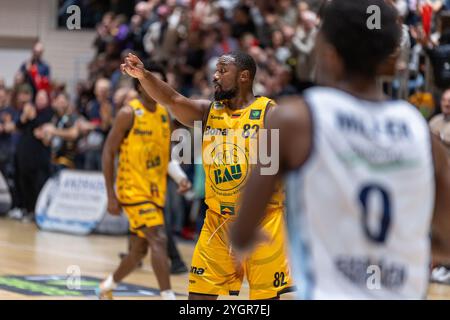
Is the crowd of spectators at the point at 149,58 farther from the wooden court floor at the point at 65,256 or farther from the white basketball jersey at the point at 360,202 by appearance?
the white basketball jersey at the point at 360,202

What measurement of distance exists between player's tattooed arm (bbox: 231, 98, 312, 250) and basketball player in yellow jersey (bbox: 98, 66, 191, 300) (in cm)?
543

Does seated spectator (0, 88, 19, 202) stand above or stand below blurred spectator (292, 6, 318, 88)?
below

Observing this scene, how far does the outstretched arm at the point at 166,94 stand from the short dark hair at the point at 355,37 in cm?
295

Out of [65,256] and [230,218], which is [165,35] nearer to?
[65,256]

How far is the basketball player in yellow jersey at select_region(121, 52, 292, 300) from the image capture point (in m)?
6.10

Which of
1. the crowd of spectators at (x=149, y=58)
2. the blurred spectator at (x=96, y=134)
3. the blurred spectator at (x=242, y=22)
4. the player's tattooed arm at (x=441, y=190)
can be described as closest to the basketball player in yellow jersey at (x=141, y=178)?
the crowd of spectators at (x=149, y=58)

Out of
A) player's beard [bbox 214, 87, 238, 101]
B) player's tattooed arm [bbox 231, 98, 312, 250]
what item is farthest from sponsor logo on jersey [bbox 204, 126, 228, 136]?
player's tattooed arm [bbox 231, 98, 312, 250]

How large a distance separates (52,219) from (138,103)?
671 cm

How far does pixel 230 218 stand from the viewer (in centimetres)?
618

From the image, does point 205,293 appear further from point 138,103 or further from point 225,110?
point 138,103

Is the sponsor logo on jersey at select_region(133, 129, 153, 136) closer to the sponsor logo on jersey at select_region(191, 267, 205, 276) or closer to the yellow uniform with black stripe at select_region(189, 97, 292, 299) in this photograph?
the yellow uniform with black stripe at select_region(189, 97, 292, 299)

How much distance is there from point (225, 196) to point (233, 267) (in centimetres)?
46
